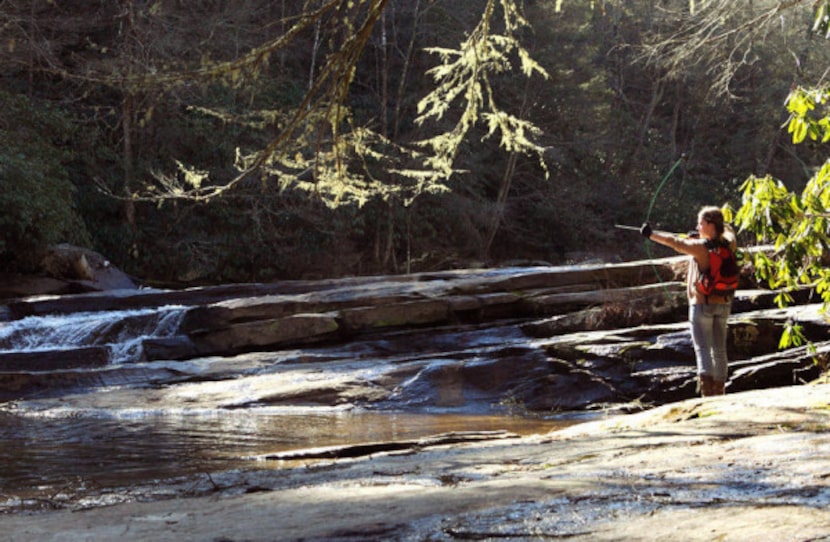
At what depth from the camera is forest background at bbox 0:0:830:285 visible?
2259 centimetres

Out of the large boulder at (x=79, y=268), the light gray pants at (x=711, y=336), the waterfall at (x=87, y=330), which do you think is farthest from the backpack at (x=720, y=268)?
the large boulder at (x=79, y=268)

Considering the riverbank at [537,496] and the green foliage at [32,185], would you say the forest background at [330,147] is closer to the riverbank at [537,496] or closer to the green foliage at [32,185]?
the green foliage at [32,185]

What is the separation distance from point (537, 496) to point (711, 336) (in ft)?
17.1

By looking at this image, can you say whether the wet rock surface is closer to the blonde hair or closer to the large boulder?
the blonde hair

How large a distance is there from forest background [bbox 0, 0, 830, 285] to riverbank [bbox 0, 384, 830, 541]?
14035mm

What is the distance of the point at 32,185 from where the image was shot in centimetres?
2102

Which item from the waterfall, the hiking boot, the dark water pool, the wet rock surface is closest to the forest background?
the waterfall

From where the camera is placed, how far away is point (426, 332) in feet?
45.5

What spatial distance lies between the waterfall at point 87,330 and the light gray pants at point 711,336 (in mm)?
9353

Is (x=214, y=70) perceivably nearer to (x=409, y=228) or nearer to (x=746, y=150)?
(x=409, y=228)

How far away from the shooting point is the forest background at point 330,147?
74.1 feet

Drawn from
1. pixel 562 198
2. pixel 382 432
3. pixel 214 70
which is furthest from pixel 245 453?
pixel 562 198

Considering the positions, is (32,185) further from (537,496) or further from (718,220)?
(537,496)

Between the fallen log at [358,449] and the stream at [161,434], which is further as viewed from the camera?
the fallen log at [358,449]
